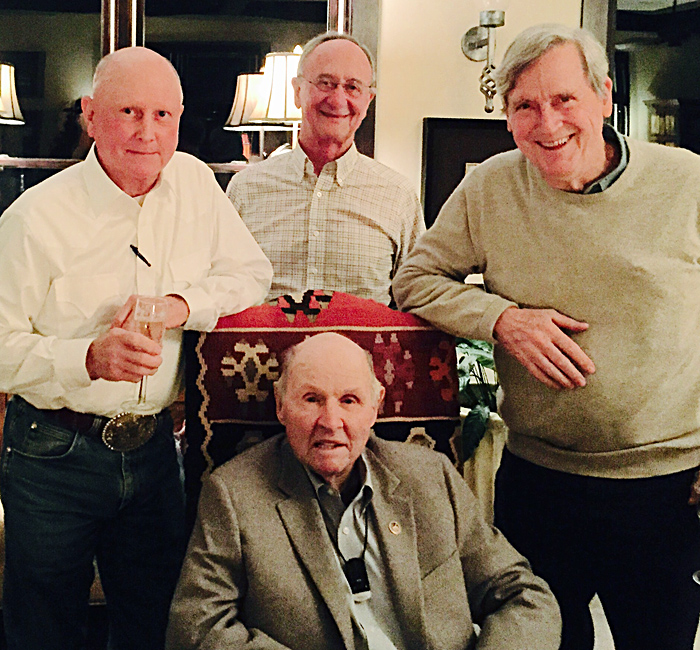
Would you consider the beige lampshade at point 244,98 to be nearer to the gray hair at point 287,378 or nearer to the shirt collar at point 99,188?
the shirt collar at point 99,188

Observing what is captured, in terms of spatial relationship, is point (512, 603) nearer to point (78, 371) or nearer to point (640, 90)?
point (78, 371)

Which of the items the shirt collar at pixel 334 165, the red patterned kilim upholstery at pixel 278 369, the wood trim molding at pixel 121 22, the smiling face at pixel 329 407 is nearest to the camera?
the smiling face at pixel 329 407

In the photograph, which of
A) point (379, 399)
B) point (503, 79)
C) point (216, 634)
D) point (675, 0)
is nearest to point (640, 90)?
point (675, 0)

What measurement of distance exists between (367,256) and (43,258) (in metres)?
1.10

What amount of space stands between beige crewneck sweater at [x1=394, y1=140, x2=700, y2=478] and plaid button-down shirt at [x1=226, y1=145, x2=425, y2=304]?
714 millimetres

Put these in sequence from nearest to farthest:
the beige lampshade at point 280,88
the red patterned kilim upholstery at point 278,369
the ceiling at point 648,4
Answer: the red patterned kilim upholstery at point 278,369
the beige lampshade at point 280,88
the ceiling at point 648,4

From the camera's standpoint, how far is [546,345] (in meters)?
1.71

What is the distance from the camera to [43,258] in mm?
1717

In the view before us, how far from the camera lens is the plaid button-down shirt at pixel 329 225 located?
8.33 feet

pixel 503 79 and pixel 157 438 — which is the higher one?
pixel 503 79

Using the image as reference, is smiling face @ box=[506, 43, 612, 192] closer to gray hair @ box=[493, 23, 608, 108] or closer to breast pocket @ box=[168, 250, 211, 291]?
gray hair @ box=[493, 23, 608, 108]

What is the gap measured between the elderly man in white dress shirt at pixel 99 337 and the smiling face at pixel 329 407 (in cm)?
29

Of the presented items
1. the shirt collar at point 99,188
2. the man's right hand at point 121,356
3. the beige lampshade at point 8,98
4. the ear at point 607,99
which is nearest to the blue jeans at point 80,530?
the man's right hand at point 121,356

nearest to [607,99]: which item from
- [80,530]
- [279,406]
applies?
[279,406]
